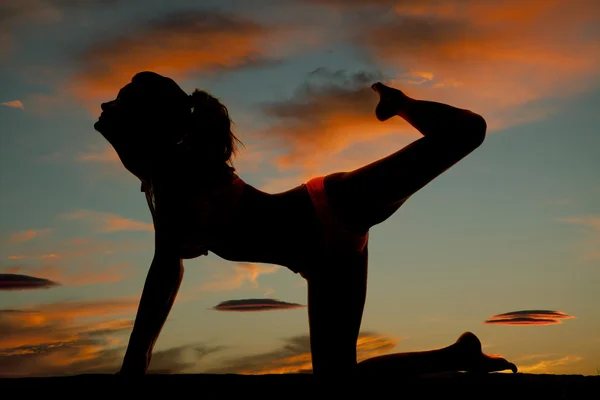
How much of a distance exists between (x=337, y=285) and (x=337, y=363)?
0.39 metres

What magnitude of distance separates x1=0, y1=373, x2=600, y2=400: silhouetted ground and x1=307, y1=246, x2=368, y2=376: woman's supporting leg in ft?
0.96

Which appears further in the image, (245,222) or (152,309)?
(152,309)

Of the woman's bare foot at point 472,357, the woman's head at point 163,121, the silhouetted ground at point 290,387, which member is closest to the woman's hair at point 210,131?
the woman's head at point 163,121

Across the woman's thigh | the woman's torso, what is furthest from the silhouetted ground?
the woman's thigh

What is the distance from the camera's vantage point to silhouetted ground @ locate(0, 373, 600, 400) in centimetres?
310

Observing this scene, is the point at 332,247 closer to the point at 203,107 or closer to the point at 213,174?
the point at 213,174

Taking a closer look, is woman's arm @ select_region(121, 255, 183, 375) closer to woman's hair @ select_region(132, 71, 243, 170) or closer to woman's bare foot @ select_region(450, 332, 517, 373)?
woman's hair @ select_region(132, 71, 243, 170)

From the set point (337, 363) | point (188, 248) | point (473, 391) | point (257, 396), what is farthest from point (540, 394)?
point (188, 248)

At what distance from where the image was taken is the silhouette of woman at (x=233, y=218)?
11.7 feet

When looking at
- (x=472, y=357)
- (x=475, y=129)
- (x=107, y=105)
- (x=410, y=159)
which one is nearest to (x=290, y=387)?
(x=472, y=357)

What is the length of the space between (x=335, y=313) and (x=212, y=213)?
799mm

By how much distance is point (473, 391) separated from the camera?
320cm

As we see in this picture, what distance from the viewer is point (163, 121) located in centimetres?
364

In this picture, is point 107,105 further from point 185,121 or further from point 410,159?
point 410,159
